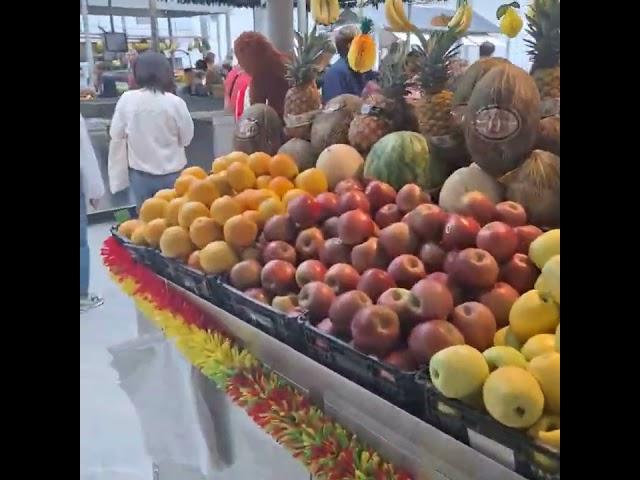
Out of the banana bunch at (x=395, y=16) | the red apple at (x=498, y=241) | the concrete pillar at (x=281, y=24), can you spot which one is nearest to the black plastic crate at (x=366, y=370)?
the red apple at (x=498, y=241)

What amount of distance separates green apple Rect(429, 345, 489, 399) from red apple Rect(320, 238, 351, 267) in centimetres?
50

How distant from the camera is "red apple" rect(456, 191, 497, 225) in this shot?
5.00 ft

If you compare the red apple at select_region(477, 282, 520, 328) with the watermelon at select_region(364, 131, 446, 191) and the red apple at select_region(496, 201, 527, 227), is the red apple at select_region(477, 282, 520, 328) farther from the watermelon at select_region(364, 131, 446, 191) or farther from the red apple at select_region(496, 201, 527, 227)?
the watermelon at select_region(364, 131, 446, 191)

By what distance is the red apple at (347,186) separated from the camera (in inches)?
74.0

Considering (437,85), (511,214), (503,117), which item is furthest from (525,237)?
(437,85)

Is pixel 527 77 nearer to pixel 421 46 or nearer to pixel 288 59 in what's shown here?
pixel 421 46

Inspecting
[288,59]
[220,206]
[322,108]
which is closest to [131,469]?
[220,206]

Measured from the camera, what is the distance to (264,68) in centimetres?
264

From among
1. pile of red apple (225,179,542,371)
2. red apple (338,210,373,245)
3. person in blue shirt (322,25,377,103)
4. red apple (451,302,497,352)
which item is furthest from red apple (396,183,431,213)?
person in blue shirt (322,25,377,103)

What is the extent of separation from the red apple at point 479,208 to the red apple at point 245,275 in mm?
526
